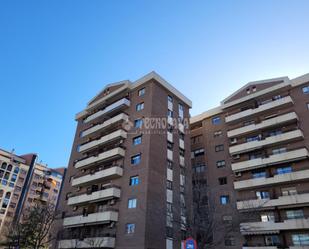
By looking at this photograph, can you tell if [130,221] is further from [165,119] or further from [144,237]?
[165,119]

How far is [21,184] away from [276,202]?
7235 cm

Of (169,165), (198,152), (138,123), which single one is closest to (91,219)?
(169,165)

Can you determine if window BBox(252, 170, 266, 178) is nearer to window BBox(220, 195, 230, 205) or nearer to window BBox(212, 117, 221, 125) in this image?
window BBox(220, 195, 230, 205)

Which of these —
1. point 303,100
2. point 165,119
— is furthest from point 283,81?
point 165,119

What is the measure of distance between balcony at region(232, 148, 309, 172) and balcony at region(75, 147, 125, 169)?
1442cm

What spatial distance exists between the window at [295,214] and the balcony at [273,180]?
317 centimetres

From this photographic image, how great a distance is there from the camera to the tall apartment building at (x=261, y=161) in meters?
28.0

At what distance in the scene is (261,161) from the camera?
104 ft

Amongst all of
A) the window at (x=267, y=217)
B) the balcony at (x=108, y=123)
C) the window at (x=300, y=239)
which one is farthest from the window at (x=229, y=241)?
the balcony at (x=108, y=123)

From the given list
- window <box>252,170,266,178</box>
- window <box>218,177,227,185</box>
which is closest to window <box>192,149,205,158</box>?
window <box>218,177,227,185</box>

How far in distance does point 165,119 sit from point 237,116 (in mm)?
10212

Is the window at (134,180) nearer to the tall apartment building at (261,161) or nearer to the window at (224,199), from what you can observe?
the tall apartment building at (261,161)

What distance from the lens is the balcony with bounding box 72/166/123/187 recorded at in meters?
30.7

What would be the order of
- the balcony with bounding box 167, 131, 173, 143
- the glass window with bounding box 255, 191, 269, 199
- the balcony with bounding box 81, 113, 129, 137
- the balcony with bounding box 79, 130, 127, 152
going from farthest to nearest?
the balcony with bounding box 81, 113, 129, 137 → the balcony with bounding box 167, 131, 173, 143 → the balcony with bounding box 79, 130, 127, 152 → the glass window with bounding box 255, 191, 269, 199
